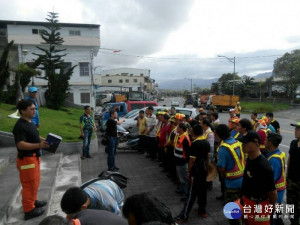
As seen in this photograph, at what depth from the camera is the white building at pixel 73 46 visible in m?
31.6

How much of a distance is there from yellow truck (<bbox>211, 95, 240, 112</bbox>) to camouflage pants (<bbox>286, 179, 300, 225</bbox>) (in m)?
30.3

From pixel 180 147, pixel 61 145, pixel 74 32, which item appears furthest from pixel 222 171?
pixel 74 32

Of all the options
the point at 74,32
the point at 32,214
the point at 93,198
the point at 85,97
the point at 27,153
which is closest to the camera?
the point at 93,198

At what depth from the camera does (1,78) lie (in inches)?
551

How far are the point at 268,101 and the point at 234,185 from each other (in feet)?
132

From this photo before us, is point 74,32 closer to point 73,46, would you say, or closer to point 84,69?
point 73,46

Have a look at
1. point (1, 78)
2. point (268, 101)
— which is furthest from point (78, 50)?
point (268, 101)

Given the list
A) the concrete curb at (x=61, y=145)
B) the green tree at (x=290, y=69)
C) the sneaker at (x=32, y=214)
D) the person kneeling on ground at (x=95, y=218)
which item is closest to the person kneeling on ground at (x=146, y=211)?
the person kneeling on ground at (x=95, y=218)

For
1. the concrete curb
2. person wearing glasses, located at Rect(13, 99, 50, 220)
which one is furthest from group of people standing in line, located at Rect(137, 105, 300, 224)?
the concrete curb

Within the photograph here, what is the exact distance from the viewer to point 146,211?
166 centimetres

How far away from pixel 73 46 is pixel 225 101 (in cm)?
2121

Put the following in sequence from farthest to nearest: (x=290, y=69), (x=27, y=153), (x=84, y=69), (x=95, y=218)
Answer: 1. (x=290, y=69)
2. (x=84, y=69)
3. (x=27, y=153)
4. (x=95, y=218)

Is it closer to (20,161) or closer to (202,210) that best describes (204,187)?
(202,210)

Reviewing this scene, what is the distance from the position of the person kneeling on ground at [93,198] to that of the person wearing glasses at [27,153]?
119cm
